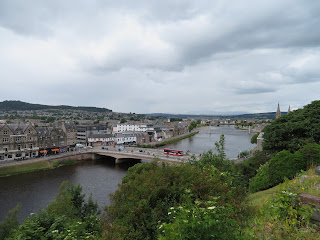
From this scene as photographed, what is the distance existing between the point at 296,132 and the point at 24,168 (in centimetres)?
4009

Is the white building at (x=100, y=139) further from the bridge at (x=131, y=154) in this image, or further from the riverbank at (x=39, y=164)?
the riverbank at (x=39, y=164)

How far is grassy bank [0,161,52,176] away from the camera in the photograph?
3078 centimetres

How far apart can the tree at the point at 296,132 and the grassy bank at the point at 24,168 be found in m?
36.1

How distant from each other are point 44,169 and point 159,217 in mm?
35240

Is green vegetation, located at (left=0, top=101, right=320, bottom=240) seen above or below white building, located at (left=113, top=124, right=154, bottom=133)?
above

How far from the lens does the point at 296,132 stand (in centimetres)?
1969

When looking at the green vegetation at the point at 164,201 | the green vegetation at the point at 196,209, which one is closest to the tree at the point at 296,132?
→ the green vegetation at the point at 196,209

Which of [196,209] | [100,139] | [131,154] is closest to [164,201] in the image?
[196,209]

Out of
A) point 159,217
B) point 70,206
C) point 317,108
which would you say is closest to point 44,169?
point 70,206

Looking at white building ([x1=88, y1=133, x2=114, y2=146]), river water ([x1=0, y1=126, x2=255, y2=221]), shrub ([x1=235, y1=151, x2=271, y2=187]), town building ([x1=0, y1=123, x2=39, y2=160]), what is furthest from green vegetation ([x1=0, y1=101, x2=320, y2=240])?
white building ([x1=88, y1=133, x2=114, y2=146])

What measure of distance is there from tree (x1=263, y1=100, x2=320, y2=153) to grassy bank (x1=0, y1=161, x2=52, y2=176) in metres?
36.1

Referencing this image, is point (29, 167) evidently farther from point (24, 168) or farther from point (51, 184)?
point (51, 184)

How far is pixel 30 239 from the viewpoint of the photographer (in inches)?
254

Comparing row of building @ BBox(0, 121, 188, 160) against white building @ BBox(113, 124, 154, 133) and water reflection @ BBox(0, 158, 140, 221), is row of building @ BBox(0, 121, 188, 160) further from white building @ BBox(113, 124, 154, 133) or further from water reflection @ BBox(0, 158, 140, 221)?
white building @ BBox(113, 124, 154, 133)
